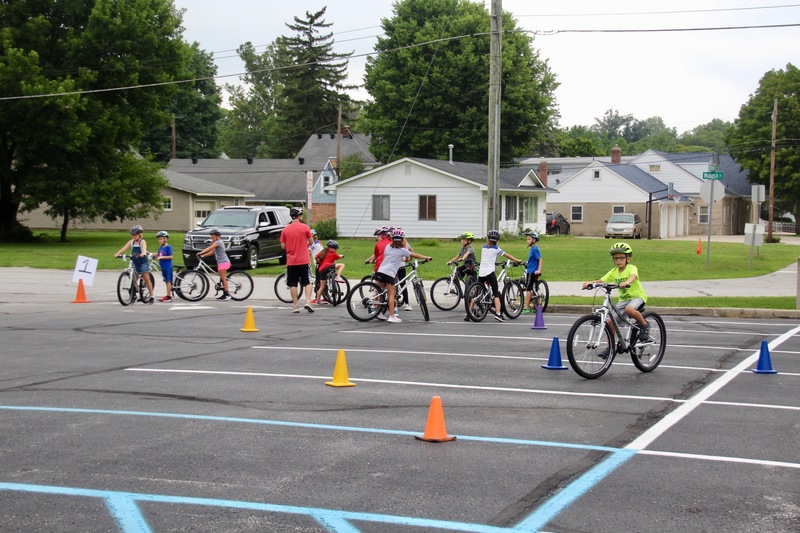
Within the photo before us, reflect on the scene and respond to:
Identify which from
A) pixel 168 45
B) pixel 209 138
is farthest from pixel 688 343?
pixel 209 138

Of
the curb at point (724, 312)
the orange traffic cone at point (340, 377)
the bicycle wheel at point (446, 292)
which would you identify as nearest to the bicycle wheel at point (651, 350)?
the orange traffic cone at point (340, 377)

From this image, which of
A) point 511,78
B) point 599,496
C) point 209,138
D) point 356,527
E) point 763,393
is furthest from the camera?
point 209,138

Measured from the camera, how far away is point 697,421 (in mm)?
8375

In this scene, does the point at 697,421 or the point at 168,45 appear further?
the point at 168,45

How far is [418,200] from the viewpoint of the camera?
49781mm

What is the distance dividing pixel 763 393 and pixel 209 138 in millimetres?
90793

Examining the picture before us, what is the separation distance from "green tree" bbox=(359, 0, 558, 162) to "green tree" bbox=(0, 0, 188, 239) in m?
22.5

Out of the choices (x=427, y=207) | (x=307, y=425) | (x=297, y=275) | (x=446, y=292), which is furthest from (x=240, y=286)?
(x=427, y=207)

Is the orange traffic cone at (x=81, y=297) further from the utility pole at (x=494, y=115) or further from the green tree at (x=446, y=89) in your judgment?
the green tree at (x=446, y=89)

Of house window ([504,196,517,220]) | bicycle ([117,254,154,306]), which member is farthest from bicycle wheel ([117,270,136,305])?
house window ([504,196,517,220])

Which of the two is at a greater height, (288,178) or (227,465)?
(288,178)

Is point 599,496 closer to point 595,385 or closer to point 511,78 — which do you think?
point 595,385

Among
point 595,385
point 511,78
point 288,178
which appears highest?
point 511,78

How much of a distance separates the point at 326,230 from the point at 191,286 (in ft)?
95.6
